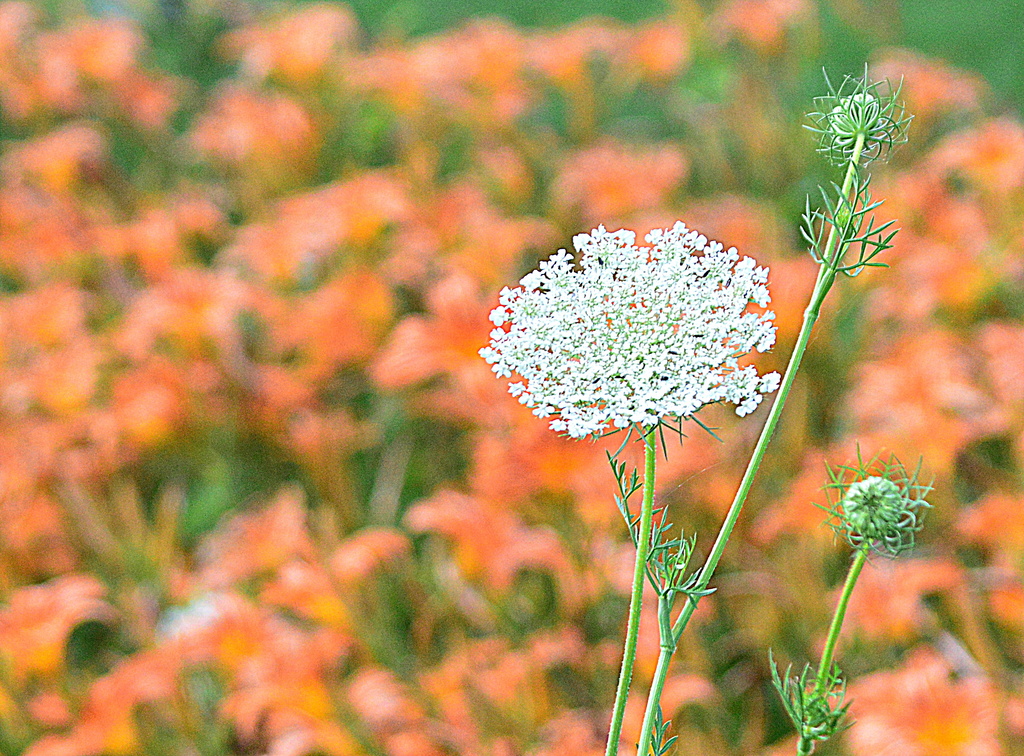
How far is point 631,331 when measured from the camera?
0.32 m

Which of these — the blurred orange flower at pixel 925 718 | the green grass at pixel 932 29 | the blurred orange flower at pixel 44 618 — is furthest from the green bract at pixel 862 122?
the green grass at pixel 932 29

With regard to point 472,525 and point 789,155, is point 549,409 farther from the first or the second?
point 789,155

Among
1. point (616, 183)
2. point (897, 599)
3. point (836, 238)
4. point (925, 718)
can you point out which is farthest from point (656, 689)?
point (616, 183)

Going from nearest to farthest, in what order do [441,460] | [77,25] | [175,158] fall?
[441,460] → [175,158] → [77,25]

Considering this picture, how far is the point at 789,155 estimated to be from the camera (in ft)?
5.60

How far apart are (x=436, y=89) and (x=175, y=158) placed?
60 cm

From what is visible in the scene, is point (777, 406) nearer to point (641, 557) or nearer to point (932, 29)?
point (641, 557)

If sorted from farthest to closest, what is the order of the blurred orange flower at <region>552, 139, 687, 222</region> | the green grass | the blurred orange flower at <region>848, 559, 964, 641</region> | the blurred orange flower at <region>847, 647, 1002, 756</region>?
the green grass, the blurred orange flower at <region>552, 139, 687, 222</region>, the blurred orange flower at <region>848, 559, 964, 641</region>, the blurred orange flower at <region>847, 647, 1002, 756</region>

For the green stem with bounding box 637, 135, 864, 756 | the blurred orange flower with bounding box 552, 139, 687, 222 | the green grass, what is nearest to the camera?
the green stem with bounding box 637, 135, 864, 756

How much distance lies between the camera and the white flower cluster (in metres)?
0.30

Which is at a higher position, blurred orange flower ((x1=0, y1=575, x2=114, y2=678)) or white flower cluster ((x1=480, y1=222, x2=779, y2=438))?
blurred orange flower ((x1=0, y1=575, x2=114, y2=678))

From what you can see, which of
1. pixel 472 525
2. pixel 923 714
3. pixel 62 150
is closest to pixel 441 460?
pixel 472 525

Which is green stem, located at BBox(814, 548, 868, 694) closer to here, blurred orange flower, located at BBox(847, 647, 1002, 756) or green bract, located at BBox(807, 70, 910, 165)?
green bract, located at BBox(807, 70, 910, 165)

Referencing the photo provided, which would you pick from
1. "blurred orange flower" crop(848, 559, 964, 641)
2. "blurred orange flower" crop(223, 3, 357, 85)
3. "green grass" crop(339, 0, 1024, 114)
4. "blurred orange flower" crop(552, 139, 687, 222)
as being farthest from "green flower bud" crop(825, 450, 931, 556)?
"blurred orange flower" crop(223, 3, 357, 85)
